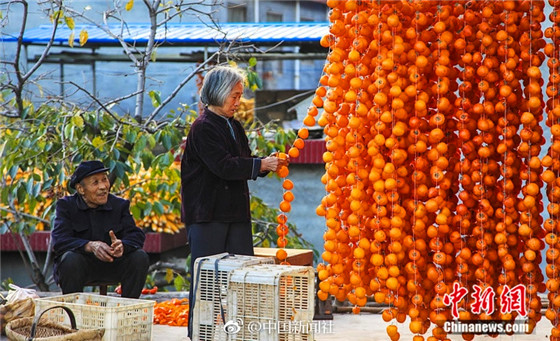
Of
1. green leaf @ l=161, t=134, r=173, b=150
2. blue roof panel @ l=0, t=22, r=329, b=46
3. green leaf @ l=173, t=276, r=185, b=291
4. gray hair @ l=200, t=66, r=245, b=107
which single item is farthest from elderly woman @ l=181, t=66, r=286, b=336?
blue roof panel @ l=0, t=22, r=329, b=46

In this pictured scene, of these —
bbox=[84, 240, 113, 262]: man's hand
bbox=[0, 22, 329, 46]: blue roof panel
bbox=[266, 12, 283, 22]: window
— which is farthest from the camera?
bbox=[266, 12, 283, 22]: window

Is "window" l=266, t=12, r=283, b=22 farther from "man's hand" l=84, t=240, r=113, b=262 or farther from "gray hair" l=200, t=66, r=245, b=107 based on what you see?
"gray hair" l=200, t=66, r=245, b=107

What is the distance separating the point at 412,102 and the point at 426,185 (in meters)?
0.40

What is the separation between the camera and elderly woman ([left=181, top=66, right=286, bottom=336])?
14.4ft

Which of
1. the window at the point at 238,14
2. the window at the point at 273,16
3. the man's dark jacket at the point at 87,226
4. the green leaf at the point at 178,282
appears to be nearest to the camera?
Answer: the man's dark jacket at the point at 87,226

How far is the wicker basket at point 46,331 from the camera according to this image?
4184mm

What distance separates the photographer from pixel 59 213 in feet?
16.6

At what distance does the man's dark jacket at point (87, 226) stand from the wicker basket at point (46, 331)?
45cm

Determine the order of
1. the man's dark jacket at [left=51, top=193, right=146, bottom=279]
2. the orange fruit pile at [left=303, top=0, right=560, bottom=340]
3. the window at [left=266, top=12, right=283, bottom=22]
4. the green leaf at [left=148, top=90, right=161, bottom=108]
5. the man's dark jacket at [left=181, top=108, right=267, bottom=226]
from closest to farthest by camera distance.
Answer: the orange fruit pile at [left=303, top=0, right=560, bottom=340] < the man's dark jacket at [left=181, top=108, right=267, bottom=226] < the man's dark jacket at [left=51, top=193, right=146, bottom=279] < the green leaf at [left=148, top=90, right=161, bottom=108] < the window at [left=266, top=12, right=283, bottom=22]

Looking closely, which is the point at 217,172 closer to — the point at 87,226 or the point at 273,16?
the point at 87,226

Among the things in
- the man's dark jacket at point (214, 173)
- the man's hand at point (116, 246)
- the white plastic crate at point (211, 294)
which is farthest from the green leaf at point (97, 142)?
the white plastic crate at point (211, 294)

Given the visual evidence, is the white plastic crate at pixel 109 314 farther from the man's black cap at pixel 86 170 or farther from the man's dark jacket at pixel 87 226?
the man's black cap at pixel 86 170

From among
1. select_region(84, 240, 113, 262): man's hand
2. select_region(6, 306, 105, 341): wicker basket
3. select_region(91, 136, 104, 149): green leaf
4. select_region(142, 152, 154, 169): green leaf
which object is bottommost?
select_region(6, 306, 105, 341): wicker basket

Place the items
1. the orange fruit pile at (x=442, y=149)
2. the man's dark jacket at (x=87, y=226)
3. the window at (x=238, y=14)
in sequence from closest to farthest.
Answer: the orange fruit pile at (x=442, y=149)
the man's dark jacket at (x=87, y=226)
the window at (x=238, y=14)
